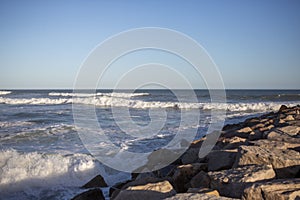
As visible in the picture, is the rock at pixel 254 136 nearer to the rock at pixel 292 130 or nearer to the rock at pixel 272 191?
the rock at pixel 292 130

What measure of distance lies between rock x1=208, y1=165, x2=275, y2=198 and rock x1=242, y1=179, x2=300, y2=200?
16 centimetres

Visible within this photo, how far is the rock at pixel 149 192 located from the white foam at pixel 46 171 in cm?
252

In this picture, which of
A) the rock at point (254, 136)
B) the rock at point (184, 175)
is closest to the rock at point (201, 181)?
the rock at point (184, 175)

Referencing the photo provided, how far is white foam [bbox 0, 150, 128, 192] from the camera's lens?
4934mm

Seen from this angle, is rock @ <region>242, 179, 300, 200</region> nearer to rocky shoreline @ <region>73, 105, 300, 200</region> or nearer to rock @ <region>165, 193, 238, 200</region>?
rocky shoreline @ <region>73, 105, 300, 200</region>

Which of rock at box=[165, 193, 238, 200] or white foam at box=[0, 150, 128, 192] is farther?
white foam at box=[0, 150, 128, 192]

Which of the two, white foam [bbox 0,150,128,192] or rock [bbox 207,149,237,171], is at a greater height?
rock [bbox 207,149,237,171]

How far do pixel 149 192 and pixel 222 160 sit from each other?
1.28 m

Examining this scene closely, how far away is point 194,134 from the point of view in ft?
29.7

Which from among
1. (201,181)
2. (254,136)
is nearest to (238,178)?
(201,181)

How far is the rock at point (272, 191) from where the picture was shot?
2.17m

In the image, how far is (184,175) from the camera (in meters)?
3.46

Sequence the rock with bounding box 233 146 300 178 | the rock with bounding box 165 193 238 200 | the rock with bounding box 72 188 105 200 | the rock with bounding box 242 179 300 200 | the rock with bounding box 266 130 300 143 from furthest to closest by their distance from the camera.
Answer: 1. the rock with bounding box 266 130 300 143
2. the rock with bounding box 72 188 105 200
3. the rock with bounding box 233 146 300 178
4. the rock with bounding box 242 179 300 200
5. the rock with bounding box 165 193 238 200

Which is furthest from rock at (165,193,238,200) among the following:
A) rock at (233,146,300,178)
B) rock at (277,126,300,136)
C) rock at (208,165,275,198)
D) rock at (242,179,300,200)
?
rock at (277,126,300,136)
